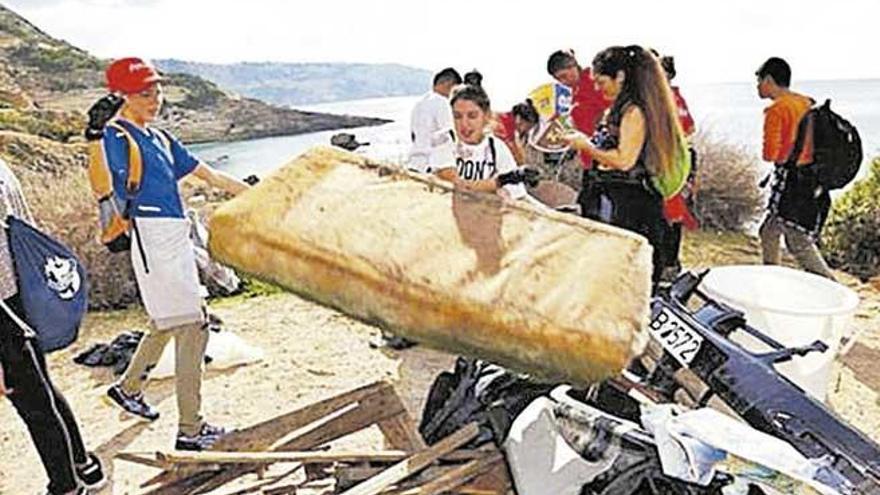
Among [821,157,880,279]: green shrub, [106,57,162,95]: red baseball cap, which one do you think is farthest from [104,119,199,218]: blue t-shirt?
[821,157,880,279]: green shrub

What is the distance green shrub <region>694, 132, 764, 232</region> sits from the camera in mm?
8305

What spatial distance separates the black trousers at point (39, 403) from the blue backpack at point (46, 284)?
5cm

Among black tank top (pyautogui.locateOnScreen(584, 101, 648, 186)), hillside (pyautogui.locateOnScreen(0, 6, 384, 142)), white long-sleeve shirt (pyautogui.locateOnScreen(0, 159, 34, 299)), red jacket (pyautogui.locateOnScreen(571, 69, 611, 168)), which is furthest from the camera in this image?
hillside (pyautogui.locateOnScreen(0, 6, 384, 142))

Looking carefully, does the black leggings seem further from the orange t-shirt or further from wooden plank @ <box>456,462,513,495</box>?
wooden plank @ <box>456,462,513,495</box>

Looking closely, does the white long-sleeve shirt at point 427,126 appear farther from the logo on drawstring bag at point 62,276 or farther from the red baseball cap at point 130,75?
the logo on drawstring bag at point 62,276

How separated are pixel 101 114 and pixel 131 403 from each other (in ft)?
4.70

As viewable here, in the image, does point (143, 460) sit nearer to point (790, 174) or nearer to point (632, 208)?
point (632, 208)

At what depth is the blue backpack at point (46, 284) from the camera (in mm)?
2992

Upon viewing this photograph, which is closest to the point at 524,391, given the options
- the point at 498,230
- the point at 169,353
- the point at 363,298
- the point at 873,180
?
the point at 498,230

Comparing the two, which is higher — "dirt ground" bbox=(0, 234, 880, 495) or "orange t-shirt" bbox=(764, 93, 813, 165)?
"orange t-shirt" bbox=(764, 93, 813, 165)

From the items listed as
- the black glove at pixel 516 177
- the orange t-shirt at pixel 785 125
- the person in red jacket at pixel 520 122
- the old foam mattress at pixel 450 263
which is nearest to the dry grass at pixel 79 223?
the person in red jacket at pixel 520 122

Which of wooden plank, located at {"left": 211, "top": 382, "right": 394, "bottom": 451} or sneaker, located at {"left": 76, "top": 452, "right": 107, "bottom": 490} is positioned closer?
wooden plank, located at {"left": 211, "top": 382, "right": 394, "bottom": 451}

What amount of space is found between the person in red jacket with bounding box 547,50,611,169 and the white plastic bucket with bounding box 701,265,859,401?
1740 mm

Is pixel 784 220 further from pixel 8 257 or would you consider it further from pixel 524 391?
pixel 8 257
